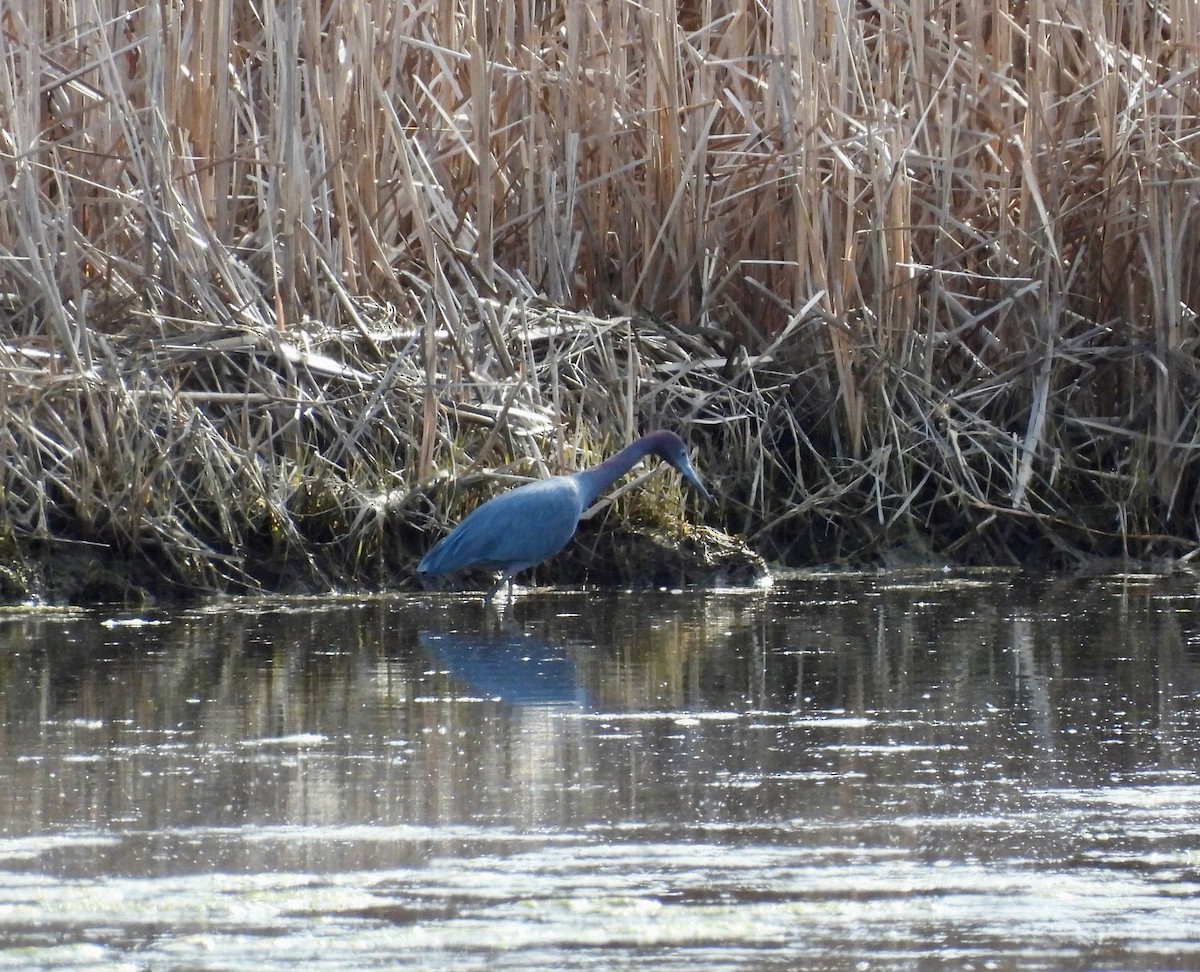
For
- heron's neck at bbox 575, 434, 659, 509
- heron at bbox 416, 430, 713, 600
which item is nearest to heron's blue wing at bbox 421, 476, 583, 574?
heron at bbox 416, 430, 713, 600

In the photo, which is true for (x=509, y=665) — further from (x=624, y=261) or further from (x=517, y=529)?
(x=624, y=261)

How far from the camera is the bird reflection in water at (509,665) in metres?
4.39

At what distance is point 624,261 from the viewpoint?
7.41 meters

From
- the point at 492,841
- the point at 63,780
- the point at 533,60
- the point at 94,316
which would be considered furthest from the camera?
the point at 533,60

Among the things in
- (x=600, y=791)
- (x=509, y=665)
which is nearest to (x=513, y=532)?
(x=509, y=665)

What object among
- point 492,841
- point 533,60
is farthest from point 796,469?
point 492,841

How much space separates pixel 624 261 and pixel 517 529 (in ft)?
6.04

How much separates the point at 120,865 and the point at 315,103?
436cm

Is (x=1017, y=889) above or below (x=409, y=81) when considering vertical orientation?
below

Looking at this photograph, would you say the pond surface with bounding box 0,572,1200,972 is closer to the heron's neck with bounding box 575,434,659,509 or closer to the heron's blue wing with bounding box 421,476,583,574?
the heron's blue wing with bounding box 421,476,583,574

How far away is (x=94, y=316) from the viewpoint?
664 centimetres

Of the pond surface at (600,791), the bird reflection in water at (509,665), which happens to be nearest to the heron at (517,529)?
the pond surface at (600,791)

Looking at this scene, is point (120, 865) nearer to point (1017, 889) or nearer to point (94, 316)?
point (1017, 889)

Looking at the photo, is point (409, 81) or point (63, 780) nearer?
point (63, 780)
